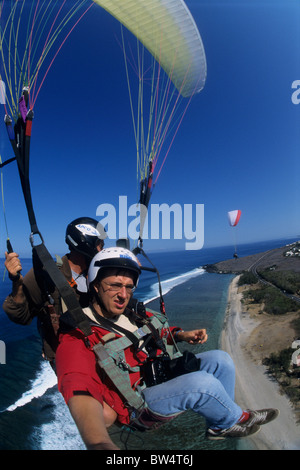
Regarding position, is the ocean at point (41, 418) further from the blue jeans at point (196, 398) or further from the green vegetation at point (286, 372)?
the green vegetation at point (286, 372)

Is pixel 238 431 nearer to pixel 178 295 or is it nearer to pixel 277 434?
pixel 277 434

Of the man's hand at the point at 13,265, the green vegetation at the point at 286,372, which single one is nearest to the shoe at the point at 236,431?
the man's hand at the point at 13,265

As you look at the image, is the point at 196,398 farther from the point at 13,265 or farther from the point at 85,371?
the point at 13,265

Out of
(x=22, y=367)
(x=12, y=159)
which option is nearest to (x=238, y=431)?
(x=12, y=159)

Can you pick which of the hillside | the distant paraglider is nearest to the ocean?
the distant paraglider

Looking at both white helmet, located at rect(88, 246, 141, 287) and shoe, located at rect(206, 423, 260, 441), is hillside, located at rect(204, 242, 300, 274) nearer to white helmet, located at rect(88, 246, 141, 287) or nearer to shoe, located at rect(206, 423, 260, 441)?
shoe, located at rect(206, 423, 260, 441)

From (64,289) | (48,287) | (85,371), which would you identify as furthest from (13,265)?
(85,371)
